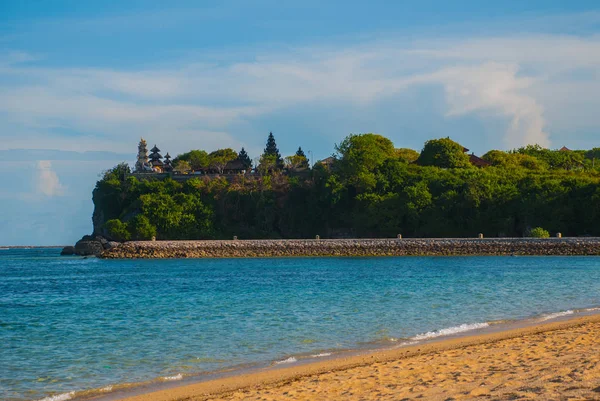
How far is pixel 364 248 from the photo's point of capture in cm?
5856

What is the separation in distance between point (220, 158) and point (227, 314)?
8811 centimetres

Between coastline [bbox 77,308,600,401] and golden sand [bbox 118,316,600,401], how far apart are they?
16 mm

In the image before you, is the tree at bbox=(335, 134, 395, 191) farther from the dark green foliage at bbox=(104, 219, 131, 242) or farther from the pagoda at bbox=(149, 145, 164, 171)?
Answer: the pagoda at bbox=(149, 145, 164, 171)

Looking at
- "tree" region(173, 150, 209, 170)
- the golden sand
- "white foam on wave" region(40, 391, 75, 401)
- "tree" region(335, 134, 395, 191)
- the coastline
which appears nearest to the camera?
the golden sand

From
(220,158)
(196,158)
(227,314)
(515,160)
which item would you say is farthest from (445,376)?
(196,158)

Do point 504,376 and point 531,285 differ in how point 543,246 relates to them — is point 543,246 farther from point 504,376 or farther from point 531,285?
point 504,376

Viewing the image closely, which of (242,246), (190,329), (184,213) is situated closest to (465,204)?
(242,246)

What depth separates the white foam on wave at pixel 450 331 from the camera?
16.0 m

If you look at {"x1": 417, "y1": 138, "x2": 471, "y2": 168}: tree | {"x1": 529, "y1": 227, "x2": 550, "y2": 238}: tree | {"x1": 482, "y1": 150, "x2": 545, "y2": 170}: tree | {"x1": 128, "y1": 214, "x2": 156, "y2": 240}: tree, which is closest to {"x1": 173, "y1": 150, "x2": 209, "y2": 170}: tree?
{"x1": 128, "y1": 214, "x2": 156, "y2": 240}: tree

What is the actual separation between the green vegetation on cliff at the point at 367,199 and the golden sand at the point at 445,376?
55.1 m

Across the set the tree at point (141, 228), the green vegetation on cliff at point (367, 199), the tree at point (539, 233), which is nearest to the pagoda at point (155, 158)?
the green vegetation on cliff at point (367, 199)

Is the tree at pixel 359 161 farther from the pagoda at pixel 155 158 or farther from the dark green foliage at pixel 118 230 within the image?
the pagoda at pixel 155 158

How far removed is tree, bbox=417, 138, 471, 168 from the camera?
3307 inches

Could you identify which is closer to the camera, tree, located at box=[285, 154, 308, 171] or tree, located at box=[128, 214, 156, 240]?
tree, located at box=[128, 214, 156, 240]
